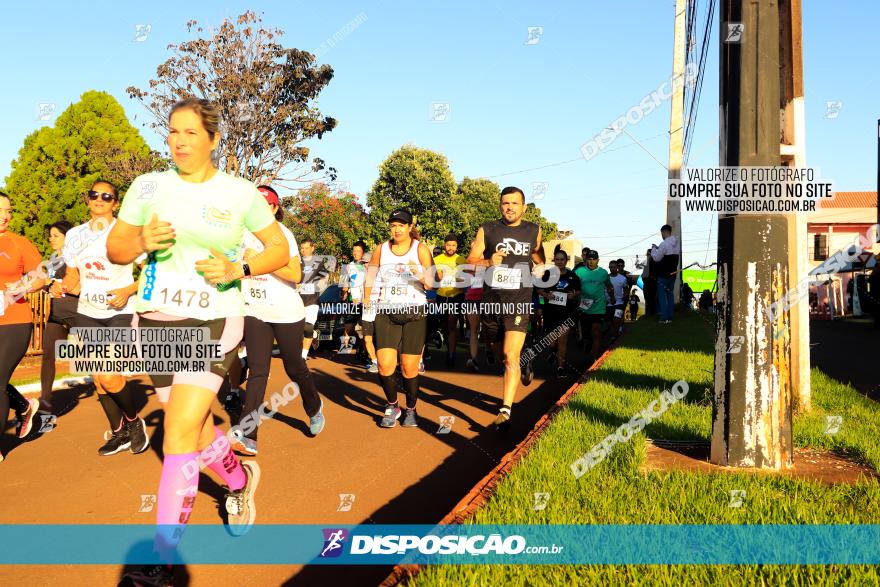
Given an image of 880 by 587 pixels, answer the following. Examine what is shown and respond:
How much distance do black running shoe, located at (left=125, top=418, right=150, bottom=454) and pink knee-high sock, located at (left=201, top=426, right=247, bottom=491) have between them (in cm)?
249

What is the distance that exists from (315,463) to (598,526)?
3.06 m

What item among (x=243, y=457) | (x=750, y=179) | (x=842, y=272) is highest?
(x=842, y=272)

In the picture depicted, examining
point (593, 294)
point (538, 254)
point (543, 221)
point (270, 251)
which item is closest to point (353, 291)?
point (593, 294)

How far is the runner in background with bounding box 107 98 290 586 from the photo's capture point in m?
3.48

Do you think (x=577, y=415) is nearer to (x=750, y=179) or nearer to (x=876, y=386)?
(x=750, y=179)

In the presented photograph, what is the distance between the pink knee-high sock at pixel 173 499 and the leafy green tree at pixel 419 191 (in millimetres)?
56321

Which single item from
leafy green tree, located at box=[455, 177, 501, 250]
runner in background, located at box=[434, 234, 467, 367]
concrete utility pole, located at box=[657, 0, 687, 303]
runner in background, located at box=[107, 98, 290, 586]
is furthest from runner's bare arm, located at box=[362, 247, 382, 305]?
leafy green tree, located at box=[455, 177, 501, 250]

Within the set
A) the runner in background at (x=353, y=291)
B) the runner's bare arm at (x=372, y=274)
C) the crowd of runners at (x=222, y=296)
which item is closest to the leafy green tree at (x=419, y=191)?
the runner in background at (x=353, y=291)

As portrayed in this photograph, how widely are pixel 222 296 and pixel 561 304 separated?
9.31 m

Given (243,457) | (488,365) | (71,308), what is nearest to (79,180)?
(488,365)

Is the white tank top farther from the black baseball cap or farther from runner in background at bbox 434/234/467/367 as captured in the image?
runner in background at bbox 434/234/467/367

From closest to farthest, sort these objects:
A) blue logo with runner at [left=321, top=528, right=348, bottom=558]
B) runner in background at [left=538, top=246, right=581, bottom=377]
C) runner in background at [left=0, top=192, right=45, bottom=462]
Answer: blue logo with runner at [left=321, top=528, right=348, bottom=558]
runner in background at [left=0, top=192, right=45, bottom=462]
runner in background at [left=538, top=246, right=581, bottom=377]

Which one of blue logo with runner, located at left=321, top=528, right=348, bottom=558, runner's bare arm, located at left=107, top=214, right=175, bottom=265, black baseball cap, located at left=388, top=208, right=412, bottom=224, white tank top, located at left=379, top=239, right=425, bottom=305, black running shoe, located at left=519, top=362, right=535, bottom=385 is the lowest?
blue logo with runner, located at left=321, top=528, right=348, bottom=558

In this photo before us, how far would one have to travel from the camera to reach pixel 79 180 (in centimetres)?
3150
